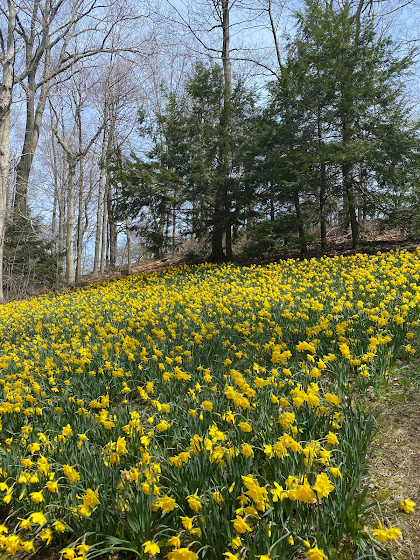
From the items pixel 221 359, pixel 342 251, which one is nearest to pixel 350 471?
pixel 221 359

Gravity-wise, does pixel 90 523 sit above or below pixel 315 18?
below

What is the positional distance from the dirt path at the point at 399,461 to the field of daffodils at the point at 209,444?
0.09 metres

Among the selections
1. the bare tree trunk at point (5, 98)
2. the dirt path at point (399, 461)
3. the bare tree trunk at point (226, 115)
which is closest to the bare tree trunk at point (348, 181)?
the bare tree trunk at point (226, 115)

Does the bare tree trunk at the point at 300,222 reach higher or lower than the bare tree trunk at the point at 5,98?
lower

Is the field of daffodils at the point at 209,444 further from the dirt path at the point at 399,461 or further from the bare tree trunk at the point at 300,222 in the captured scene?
the bare tree trunk at the point at 300,222

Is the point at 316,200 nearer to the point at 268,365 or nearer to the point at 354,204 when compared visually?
the point at 354,204

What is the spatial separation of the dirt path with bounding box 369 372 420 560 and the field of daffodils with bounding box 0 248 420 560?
9 centimetres

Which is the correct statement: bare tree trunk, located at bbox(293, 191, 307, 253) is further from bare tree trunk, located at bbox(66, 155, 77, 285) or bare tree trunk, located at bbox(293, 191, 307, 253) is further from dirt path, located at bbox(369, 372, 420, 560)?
bare tree trunk, located at bbox(66, 155, 77, 285)

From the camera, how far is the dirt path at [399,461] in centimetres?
163

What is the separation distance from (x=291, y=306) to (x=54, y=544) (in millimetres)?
3261

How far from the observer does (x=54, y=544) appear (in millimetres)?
1900

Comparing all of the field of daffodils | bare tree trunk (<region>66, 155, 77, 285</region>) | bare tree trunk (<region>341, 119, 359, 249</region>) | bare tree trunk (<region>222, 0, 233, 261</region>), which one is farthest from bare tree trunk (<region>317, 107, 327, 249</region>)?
bare tree trunk (<region>66, 155, 77, 285</region>)

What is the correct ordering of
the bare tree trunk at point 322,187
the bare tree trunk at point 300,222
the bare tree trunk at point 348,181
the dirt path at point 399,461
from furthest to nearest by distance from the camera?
1. the bare tree trunk at point 300,222
2. the bare tree trunk at point 322,187
3. the bare tree trunk at point 348,181
4. the dirt path at point 399,461

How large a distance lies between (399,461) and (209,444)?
1.17m
